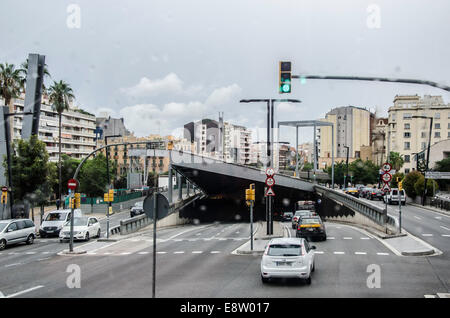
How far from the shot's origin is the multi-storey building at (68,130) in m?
98.8

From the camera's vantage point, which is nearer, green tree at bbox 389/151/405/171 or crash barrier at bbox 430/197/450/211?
crash barrier at bbox 430/197/450/211

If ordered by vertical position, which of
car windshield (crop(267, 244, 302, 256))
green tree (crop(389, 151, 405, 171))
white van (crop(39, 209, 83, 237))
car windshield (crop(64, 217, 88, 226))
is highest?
green tree (crop(389, 151, 405, 171))

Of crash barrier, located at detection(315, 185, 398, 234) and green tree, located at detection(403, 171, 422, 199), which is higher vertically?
green tree, located at detection(403, 171, 422, 199)

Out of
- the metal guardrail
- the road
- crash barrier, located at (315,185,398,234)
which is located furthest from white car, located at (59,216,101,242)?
the metal guardrail

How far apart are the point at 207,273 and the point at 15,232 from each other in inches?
597

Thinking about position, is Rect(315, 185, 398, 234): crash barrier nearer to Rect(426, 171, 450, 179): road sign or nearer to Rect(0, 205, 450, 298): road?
Rect(0, 205, 450, 298): road

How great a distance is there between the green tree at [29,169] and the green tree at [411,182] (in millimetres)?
43179

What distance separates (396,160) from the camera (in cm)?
9544

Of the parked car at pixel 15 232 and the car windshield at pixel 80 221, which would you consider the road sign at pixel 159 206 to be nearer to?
the parked car at pixel 15 232

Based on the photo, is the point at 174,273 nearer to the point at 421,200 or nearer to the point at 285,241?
the point at 285,241

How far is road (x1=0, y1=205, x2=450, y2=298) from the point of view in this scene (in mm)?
12664

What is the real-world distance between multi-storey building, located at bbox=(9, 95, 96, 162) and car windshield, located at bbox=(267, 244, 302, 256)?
278 ft
